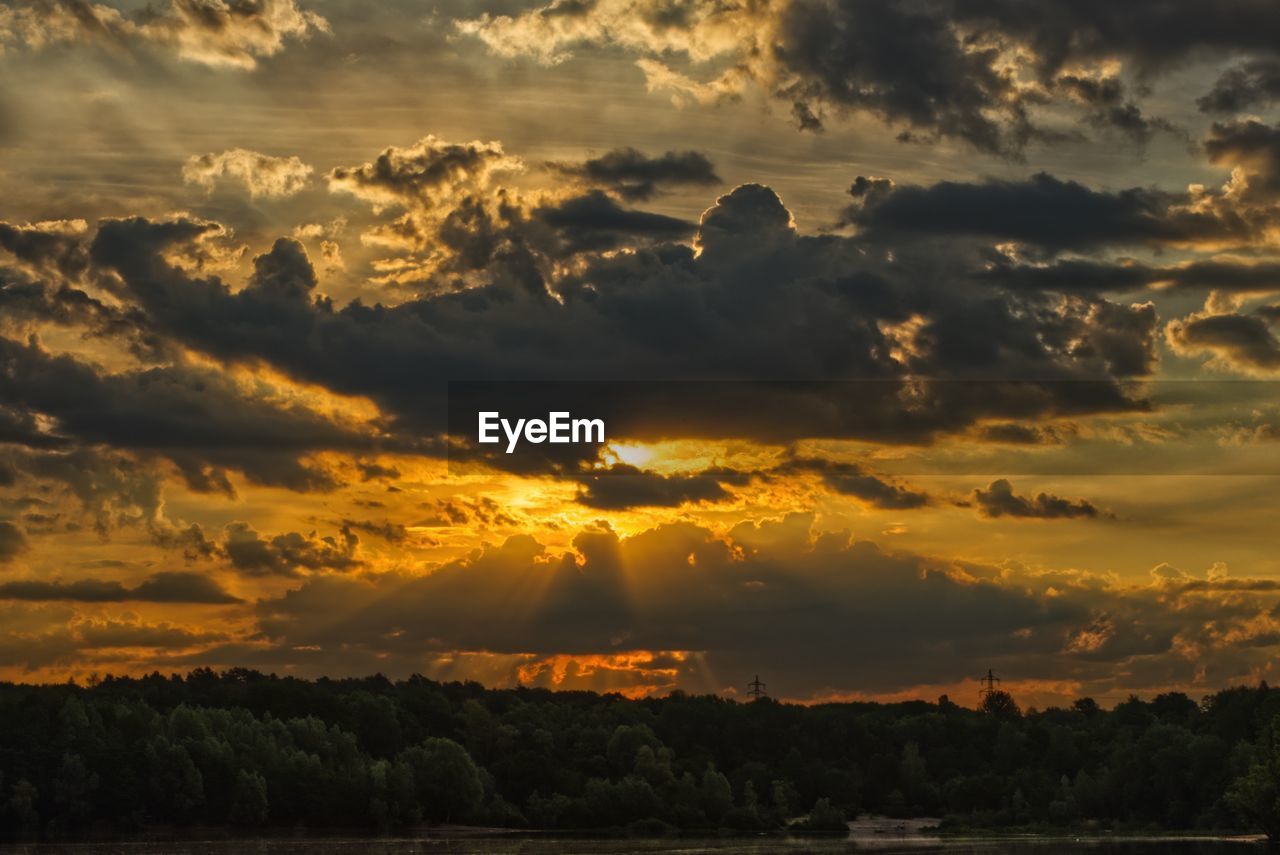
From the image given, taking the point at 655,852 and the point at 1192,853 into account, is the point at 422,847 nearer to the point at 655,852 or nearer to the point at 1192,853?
the point at 655,852

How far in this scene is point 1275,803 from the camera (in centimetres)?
16925

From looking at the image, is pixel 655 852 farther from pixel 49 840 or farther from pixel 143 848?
pixel 49 840

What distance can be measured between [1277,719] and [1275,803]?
9.97m

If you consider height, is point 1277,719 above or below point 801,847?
above

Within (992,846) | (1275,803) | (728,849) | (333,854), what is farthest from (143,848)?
(1275,803)

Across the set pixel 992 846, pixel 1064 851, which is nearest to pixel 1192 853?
pixel 1064 851

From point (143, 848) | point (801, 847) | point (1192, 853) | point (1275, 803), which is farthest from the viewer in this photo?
point (801, 847)

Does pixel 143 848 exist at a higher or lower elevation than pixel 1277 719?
lower

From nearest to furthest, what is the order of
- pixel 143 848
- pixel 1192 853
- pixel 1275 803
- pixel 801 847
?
pixel 1192 853, pixel 1275 803, pixel 143 848, pixel 801 847

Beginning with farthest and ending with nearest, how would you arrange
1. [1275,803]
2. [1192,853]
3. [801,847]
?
[801,847] → [1275,803] → [1192,853]

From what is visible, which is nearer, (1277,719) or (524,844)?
(1277,719)

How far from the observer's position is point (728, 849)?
189m

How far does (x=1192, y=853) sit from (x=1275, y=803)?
66.2ft

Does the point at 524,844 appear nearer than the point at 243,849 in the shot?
No
